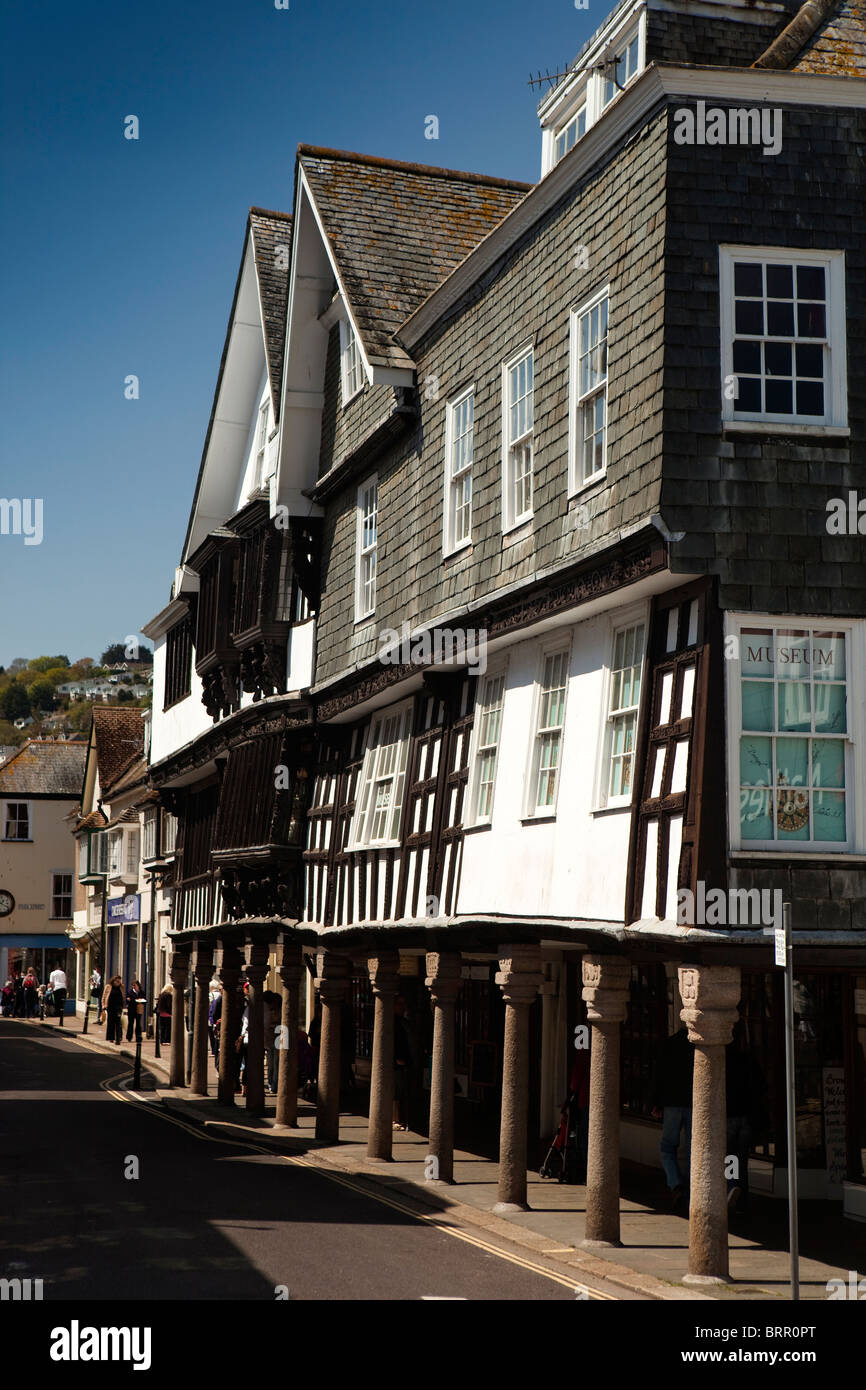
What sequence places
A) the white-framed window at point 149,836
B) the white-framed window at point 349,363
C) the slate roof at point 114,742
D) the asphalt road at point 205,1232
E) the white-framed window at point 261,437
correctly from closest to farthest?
the asphalt road at point 205,1232 → the white-framed window at point 349,363 → the white-framed window at point 261,437 → the white-framed window at point 149,836 → the slate roof at point 114,742

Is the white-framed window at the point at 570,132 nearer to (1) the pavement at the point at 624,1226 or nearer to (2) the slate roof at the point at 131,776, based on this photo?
(1) the pavement at the point at 624,1226

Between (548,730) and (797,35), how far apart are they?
6.51 metres

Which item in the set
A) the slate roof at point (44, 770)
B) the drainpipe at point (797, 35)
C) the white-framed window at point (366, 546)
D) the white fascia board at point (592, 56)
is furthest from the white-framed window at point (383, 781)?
the slate roof at point (44, 770)

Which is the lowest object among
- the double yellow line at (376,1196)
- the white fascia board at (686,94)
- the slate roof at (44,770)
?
the double yellow line at (376,1196)

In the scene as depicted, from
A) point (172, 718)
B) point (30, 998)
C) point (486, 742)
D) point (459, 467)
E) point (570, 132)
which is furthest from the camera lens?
point (30, 998)

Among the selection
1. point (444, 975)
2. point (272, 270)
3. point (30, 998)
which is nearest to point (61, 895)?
point (30, 998)

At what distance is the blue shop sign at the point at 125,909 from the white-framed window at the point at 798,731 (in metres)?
38.6

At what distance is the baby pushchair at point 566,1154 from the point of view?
18781mm

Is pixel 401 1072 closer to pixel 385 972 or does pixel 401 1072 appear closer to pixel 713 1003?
pixel 385 972

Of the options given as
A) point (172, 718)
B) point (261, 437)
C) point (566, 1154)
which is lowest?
point (566, 1154)

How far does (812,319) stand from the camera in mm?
13219

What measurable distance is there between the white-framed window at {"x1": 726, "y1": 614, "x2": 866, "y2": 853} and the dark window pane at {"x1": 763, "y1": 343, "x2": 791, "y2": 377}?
2.03 meters

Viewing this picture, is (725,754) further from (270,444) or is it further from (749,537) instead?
(270,444)

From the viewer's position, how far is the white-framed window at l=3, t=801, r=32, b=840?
73312 millimetres
